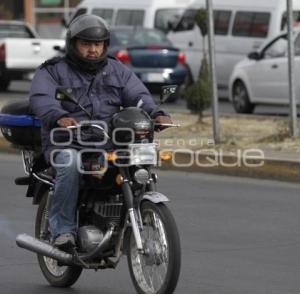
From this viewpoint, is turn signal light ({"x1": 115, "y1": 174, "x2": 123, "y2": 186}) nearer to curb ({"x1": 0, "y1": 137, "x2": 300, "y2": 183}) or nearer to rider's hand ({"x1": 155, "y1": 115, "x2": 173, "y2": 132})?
rider's hand ({"x1": 155, "y1": 115, "x2": 173, "y2": 132})

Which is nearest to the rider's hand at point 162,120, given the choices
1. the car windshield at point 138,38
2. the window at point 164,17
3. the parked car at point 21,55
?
the car windshield at point 138,38

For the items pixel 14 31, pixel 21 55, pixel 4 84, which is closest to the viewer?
pixel 21 55

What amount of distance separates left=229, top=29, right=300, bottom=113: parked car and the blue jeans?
12.6 metres

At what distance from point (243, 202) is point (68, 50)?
4676 millimetres

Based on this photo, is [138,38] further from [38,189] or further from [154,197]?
[154,197]

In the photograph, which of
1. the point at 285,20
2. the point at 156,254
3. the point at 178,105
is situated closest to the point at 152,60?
the point at 178,105

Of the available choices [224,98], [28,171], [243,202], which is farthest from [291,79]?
[224,98]

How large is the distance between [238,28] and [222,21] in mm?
453

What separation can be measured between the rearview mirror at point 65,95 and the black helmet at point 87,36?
0.40 metres

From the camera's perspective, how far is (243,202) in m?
12.0

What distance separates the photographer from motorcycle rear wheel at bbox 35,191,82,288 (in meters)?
7.96

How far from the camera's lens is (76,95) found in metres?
7.64

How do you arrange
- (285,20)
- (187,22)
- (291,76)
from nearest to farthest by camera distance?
(291,76), (285,20), (187,22)

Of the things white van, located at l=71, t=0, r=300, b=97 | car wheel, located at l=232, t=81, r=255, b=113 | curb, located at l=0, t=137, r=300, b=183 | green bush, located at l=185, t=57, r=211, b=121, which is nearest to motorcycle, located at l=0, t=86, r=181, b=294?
curb, located at l=0, t=137, r=300, b=183
